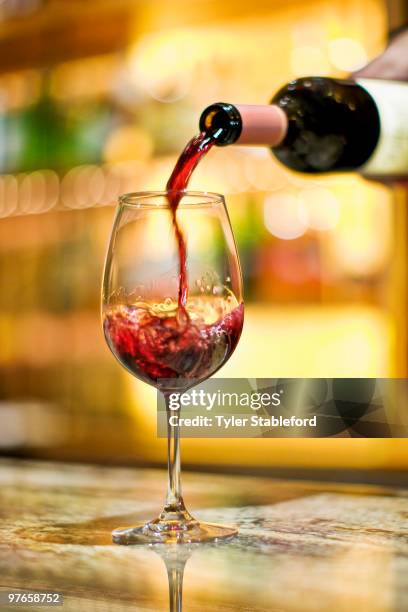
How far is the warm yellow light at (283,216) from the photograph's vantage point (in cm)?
248

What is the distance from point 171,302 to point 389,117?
1.62 ft

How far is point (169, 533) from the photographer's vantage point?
701mm

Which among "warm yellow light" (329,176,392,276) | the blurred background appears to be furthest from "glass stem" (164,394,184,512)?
"warm yellow light" (329,176,392,276)

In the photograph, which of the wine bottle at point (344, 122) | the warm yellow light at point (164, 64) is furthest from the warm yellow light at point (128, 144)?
the wine bottle at point (344, 122)

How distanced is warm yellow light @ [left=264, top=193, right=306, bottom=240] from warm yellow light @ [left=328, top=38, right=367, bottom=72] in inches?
13.8

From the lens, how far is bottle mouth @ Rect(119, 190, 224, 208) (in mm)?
739

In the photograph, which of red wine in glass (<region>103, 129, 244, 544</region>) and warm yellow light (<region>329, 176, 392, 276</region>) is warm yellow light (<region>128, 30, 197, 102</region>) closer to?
warm yellow light (<region>329, 176, 392, 276</region>)

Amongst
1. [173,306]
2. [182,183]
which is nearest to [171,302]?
[173,306]

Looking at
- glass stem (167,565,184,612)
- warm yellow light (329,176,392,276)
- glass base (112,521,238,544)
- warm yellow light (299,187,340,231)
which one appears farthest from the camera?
warm yellow light (299,187,340,231)

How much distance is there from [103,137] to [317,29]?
73 cm

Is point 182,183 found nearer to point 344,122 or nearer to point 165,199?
point 165,199

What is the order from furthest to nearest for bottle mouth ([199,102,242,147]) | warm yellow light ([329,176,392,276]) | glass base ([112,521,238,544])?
warm yellow light ([329,176,392,276]), bottle mouth ([199,102,242,147]), glass base ([112,521,238,544])

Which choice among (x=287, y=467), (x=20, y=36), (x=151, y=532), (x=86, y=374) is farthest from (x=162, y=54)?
(x=151, y=532)

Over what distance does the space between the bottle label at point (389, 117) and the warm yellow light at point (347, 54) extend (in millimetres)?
1305
